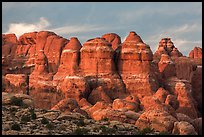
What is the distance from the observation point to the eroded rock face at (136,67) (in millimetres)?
Result: 57312

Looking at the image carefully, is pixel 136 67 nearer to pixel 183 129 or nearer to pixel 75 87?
pixel 75 87

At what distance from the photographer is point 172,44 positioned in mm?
87750

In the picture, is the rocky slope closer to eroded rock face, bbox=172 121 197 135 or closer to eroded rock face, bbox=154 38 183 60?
eroded rock face, bbox=154 38 183 60

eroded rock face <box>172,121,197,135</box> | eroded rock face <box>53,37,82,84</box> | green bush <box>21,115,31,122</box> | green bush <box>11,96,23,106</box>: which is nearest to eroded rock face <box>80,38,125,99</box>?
eroded rock face <box>53,37,82,84</box>

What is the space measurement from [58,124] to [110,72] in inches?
1392

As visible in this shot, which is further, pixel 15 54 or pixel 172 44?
pixel 172 44

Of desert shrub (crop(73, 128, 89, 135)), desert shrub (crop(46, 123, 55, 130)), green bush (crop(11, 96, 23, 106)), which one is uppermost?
green bush (crop(11, 96, 23, 106))

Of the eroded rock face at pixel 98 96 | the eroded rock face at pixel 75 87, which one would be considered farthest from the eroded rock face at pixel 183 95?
the eroded rock face at pixel 75 87

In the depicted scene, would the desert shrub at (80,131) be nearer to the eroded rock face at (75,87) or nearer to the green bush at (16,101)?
the green bush at (16,101)

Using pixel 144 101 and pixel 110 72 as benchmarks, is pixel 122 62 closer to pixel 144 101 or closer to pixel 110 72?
pixel 110 72

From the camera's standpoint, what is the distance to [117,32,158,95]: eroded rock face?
5731 centimetres

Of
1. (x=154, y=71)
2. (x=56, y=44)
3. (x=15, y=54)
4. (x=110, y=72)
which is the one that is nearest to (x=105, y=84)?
(x=110, y=72)

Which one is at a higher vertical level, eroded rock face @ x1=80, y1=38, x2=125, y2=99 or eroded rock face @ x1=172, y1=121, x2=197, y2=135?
eroded rock face @ x1=80, y1=38, x2=125, y2=99

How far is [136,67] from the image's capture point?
58500 mm
